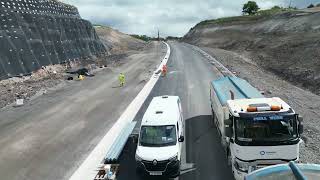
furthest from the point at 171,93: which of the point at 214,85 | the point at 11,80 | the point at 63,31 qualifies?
the point at 63,31

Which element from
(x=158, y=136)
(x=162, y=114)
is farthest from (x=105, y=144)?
(x=158, y=136)

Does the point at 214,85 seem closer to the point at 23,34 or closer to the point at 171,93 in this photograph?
the point at 171,93

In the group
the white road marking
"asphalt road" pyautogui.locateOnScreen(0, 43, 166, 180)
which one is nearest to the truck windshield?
the white road marking

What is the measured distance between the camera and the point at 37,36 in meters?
46.3

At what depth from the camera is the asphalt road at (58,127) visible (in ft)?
61.2

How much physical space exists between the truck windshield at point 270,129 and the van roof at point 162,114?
402 cm

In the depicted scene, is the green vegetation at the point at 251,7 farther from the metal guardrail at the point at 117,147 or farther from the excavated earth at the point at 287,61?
the metal guardrail at the point at 117,147

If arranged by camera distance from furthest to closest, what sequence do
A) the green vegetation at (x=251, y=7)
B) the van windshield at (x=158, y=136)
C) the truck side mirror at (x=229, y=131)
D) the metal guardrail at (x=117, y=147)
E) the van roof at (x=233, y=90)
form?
the green vegetation at (x=251, y=7) < the van roof at (x=233, y=90) < the metal guardrail at (x=117, y=147) < the van windshield at (x=158, y=136) < the truck side mirror at (x=229, y=131)

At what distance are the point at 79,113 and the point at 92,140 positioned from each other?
654 cm

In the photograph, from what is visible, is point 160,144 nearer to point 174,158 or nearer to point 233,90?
point 174,158

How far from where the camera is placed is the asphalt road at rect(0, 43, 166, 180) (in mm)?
18656

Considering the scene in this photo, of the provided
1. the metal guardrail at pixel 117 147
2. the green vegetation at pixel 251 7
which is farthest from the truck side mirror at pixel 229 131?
the green vegetation at pixel 251 7

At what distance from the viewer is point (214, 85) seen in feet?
74.9

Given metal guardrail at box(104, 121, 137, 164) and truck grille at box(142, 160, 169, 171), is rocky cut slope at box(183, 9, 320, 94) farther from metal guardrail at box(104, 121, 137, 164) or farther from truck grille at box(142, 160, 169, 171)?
truck grille at box(142, 160, 169, 171)
